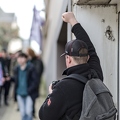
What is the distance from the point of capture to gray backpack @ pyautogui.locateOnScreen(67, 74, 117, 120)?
3287 millimetres

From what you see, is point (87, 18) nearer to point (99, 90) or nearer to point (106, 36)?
point (106, 36)

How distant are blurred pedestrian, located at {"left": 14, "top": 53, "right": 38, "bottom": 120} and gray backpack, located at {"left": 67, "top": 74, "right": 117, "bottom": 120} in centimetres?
518

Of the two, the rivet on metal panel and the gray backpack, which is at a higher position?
the rivet on metal panel

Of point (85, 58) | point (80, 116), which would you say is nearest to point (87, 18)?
point (85, 58)

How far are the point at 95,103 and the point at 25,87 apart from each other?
5422 mm

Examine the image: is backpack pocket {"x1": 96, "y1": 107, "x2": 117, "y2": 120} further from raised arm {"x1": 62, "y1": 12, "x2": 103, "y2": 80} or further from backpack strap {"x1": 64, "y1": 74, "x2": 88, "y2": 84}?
raised arm {"x1": 62, "y1": 12, "x2": 103, "y2": 80}

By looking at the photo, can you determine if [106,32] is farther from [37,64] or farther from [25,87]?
[37,64]

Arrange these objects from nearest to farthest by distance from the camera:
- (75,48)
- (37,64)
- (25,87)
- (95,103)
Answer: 1. (95,103)
2. (75,48)
3. (25,87)
4. (37,64)

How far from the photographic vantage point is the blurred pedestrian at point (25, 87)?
854cm

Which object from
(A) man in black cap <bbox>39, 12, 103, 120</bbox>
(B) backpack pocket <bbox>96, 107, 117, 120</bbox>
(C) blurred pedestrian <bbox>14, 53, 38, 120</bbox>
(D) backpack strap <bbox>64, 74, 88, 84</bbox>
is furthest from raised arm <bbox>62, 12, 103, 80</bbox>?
(C) blurred pedestrian <bbox>14, 53, 38, 120</bbox>

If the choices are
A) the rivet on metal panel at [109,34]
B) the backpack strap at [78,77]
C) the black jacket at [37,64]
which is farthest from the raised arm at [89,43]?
the black jacket at [37,64]

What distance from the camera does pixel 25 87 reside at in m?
8.61

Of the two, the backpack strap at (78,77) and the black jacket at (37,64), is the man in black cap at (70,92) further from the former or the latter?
the black jacket at (37,64)

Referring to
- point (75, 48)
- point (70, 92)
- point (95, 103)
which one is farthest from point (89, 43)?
point (95, 103)
